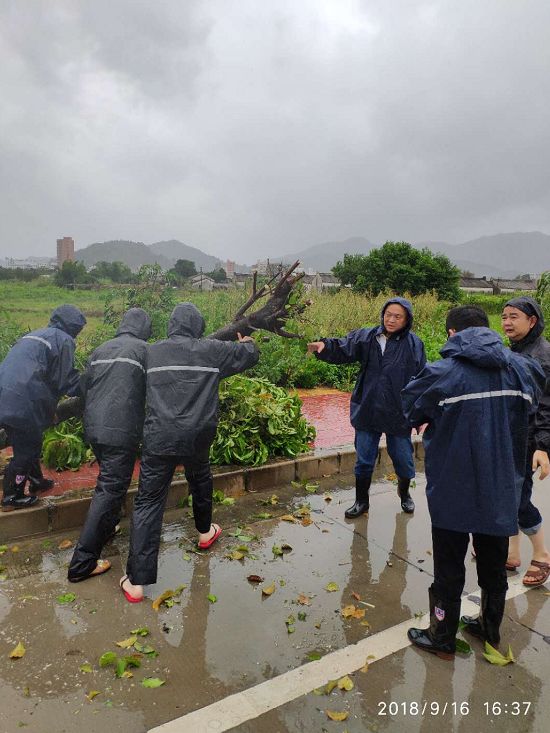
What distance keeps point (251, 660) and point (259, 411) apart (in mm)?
2964

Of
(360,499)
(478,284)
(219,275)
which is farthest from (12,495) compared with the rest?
(478,284)

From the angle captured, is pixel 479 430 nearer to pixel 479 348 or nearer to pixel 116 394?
pixel 479 348

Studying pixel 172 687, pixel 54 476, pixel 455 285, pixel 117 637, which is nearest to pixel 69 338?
pixel 54 476

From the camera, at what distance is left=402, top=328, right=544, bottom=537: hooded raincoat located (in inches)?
103

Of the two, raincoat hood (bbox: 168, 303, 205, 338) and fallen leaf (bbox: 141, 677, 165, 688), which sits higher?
raincoat hood (bbox: 168, 303, 205, 338)

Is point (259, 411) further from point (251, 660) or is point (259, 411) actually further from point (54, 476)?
point (251, 660)

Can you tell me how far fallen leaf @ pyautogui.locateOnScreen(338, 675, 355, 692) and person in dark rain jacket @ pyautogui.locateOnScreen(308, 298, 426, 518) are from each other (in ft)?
6.68

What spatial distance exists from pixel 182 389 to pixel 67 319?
1.50m

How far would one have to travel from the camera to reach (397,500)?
5105 millimetres

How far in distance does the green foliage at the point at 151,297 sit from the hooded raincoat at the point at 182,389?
134 inches

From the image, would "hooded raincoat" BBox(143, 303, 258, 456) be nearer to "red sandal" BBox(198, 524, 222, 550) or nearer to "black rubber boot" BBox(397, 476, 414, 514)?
"red sandal" BBox(198, 524, 222, 550)

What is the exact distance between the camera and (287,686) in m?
2.57

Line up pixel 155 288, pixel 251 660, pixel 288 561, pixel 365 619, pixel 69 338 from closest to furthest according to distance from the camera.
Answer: pixel 251 660, pixel 365 619, pixel 288 561, pixel 69 338, pixel 155 288

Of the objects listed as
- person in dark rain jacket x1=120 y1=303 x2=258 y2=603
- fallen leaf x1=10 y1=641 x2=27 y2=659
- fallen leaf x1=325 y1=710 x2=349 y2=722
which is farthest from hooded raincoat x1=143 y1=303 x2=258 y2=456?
fallen leaf x1=325 y1=710 x2=349 y2=722
